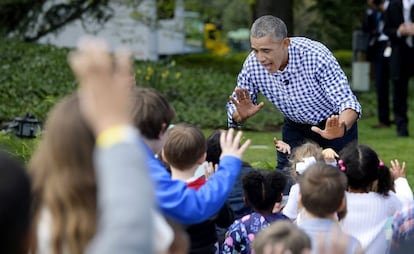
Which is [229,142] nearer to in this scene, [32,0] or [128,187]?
[128,187]

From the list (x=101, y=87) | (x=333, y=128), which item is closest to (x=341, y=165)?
(x=333, y=128)

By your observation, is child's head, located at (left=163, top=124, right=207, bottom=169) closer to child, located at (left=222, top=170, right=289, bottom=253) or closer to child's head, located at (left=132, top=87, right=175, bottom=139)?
child's head, located at (left=132, top=87, right=175, bottom=139)

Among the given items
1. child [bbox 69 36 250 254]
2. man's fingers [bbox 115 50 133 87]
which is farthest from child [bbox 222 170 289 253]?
child [bbox 69 36 250 254]

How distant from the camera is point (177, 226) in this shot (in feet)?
10.9

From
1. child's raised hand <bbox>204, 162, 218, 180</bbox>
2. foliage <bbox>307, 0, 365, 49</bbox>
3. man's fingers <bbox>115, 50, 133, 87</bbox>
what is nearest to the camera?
man's fingers <bbox>115, 50, 133, 87</bbox>

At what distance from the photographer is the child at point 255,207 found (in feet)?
18.0

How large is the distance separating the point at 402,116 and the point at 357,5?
9.73 m

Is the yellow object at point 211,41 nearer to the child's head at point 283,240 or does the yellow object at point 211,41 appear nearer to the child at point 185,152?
the child at point 185,152

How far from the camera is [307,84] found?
6816 mm

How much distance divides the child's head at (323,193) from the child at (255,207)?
3.87 feet

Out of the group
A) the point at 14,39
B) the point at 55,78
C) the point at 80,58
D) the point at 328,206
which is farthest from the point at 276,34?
the point at 14,39

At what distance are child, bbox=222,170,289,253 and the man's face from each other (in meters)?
1.24

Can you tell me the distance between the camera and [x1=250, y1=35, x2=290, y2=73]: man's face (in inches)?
256

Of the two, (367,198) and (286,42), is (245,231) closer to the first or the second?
(367,198)
